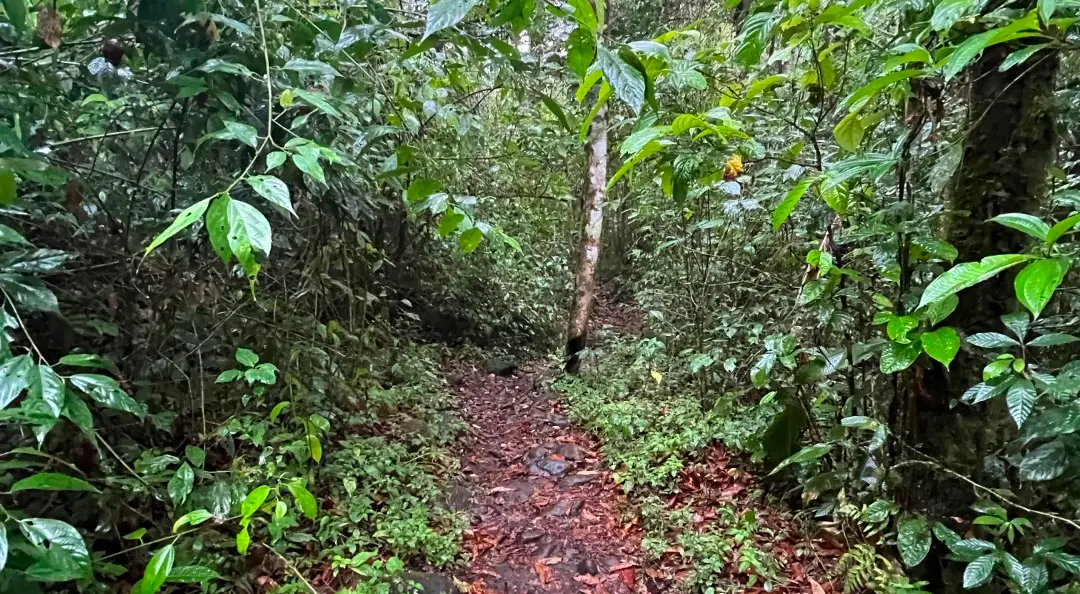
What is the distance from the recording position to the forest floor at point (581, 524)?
3.08 m

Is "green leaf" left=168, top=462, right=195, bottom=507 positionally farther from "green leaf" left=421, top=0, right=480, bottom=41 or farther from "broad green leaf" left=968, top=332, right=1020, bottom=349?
"broad green leaf" left=968, top=332, right=1020, bottom=349

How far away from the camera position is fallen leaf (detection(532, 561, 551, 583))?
335 cm

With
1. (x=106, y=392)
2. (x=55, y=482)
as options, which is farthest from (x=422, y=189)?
(x=55, y=482)

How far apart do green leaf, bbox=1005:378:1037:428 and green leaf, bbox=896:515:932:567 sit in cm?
79

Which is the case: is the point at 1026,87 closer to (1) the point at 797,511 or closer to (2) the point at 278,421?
(1) the point at 797,511

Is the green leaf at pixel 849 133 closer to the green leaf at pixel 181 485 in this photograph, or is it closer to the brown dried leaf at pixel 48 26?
the green leaf at pixel 181 485

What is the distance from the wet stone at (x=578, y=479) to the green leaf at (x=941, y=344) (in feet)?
10.1

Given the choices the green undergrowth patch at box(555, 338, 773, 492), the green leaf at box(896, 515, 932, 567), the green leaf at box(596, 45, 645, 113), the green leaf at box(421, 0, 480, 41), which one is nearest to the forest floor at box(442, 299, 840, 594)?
the green undergrowth patch at box(555, 338, 773, 492)

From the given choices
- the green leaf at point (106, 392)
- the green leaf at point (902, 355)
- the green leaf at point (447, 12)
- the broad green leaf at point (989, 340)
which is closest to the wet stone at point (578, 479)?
the green leaf at point (902, 355)

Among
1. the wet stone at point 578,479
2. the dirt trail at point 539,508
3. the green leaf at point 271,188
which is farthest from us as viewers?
the wet stone at point 578,479

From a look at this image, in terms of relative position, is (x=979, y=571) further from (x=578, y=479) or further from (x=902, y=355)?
(x=578, y=479)

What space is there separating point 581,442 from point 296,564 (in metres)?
2.59

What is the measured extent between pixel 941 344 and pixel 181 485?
8.80 ft

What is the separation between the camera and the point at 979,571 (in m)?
1.83
